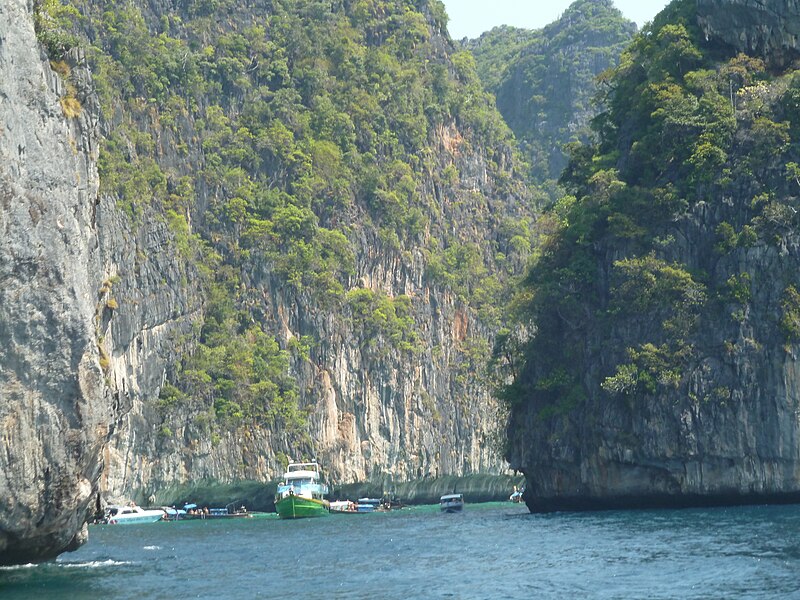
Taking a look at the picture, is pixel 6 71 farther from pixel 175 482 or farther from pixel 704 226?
pixel 175 482

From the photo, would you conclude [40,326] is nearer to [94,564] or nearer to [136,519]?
[94,564]

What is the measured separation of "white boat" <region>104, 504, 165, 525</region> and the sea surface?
71.3 feet

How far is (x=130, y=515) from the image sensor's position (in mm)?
78125

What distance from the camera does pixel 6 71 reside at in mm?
29828

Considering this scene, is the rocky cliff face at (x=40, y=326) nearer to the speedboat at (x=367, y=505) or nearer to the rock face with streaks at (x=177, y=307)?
the rock face with streaks at (x=177, y=307)

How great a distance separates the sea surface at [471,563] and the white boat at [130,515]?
21.7 metres

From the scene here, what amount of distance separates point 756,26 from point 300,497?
33.2 m

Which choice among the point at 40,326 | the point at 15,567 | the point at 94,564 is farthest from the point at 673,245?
the point at 40,326

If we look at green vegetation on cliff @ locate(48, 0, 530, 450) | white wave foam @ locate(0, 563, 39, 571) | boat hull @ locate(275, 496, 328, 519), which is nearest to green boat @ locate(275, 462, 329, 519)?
boat hull @ locate(275, 496, 328, 519)

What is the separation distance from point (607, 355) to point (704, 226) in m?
6.65

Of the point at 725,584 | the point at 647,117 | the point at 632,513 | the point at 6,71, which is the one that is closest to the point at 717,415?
the point at 632,513

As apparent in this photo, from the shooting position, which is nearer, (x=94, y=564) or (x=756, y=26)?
(x=94, y=564)

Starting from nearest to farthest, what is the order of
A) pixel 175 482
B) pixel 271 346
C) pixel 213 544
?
1. pixel 213 544
2. pixel 175 482
3. pixel 271 346

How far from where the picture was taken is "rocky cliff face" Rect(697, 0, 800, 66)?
60844 millimetres
